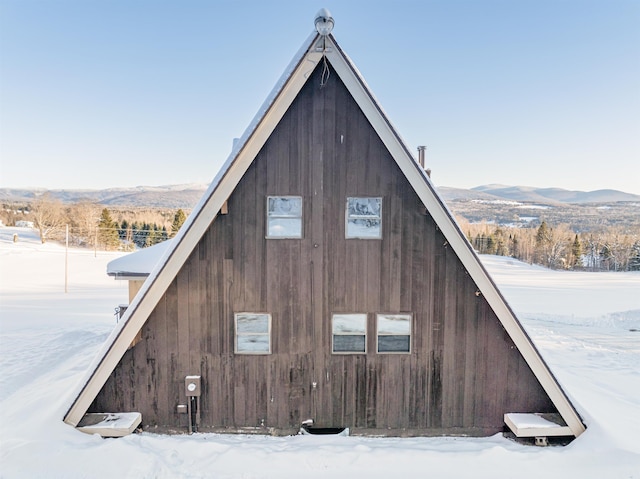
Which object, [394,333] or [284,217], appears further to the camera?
[394,333]

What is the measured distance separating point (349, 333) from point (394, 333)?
857 millimetres

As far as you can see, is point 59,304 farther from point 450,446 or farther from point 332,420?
point 450,446

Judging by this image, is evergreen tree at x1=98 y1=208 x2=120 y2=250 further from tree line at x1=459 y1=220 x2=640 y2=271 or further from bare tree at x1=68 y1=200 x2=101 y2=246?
tree line at x1=459 y1=220 x2=640 y2=271

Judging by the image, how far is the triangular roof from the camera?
5238mm

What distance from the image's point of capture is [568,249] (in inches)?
2327

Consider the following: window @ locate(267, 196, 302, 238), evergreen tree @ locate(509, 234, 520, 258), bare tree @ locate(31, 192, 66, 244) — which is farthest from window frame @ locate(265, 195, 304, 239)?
evergreen tree @ locate(509, 234, 520, 258)

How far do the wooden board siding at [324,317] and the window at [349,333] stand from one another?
0.42 feet

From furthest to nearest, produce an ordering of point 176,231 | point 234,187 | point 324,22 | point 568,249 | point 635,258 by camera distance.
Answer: point 568,249 → point 635,258 → point 176,231 → point 234,187 → point 324,22

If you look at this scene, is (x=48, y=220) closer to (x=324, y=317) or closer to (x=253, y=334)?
(x=253, y=334)

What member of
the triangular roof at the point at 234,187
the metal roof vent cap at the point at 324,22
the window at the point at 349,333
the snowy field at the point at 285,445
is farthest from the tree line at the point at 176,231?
the metal roof vent cap at the point at 324,22

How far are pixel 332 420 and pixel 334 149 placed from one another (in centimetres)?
511

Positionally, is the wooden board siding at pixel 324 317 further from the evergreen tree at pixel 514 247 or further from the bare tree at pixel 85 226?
the evergreen tree at pixel 514 247

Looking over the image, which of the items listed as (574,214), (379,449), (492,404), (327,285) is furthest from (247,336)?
(574,214)

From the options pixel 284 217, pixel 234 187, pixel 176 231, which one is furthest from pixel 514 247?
pixel 234 187
